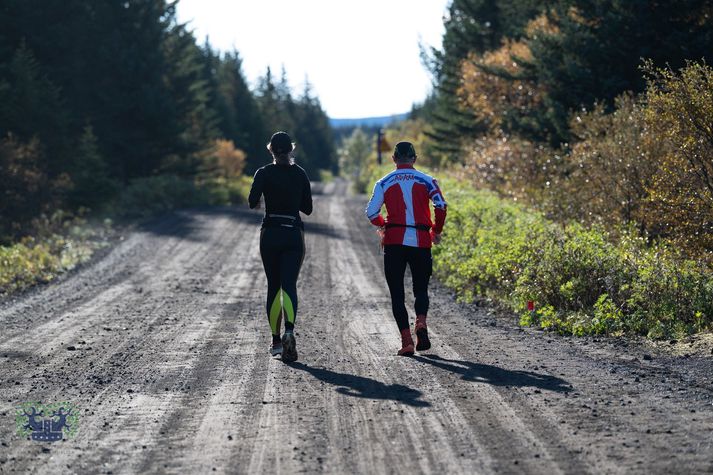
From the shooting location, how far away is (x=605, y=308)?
1019 centimetres

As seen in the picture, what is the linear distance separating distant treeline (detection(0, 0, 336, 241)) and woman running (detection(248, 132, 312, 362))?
2034cm

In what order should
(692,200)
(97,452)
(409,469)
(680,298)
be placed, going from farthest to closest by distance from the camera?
1. (692,200)
2. (680,298)
3. (97,452)
4. (409,469)

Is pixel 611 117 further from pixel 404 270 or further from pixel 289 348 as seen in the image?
pixel 289 348

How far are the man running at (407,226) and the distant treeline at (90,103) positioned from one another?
20.9 m

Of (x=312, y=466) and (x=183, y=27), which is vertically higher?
(x=183, y=27)

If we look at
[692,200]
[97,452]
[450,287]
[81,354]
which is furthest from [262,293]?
[97,452]

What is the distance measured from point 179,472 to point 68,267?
584 inches

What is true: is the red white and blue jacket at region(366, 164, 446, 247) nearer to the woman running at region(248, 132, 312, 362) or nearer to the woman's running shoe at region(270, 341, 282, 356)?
the woman running at region(248, 132, 312, 362)

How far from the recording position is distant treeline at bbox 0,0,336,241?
99.1ft

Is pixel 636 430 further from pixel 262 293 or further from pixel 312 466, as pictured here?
pixel 262 293

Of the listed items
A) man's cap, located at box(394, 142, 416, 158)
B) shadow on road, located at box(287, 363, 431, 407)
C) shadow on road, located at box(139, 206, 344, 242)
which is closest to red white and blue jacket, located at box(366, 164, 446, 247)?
man's cap, located at box(394, 142, 416, 158)

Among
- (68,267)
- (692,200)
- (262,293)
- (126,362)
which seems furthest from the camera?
(68,267)

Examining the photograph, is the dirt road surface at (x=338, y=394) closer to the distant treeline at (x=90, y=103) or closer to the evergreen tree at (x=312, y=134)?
the distant treeline at (x=90, y=103)

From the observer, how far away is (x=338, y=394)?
6914mm
